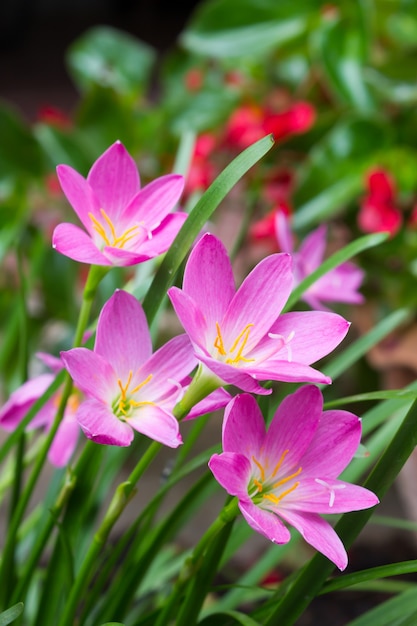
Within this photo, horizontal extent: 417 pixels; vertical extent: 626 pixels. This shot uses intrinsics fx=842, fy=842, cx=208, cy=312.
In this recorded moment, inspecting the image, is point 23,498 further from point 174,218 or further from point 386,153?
point 386,153

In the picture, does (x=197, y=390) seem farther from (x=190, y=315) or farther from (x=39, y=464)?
(x=39, y=464)

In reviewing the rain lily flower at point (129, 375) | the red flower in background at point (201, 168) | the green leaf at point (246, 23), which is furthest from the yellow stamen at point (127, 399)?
the green leaf at point (246, 23)

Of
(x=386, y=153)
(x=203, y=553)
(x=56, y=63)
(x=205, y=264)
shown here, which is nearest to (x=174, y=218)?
(x=205, y=264)

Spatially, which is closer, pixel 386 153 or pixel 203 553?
pixel 203 553

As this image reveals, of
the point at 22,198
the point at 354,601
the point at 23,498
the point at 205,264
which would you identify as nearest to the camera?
the point at 205,264

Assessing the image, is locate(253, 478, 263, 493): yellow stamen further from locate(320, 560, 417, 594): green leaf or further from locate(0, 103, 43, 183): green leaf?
locate(0, 103, 43, 183): green leaf

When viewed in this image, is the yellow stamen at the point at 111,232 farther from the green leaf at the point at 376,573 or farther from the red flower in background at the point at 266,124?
the red flower in background at the point at 266,124
